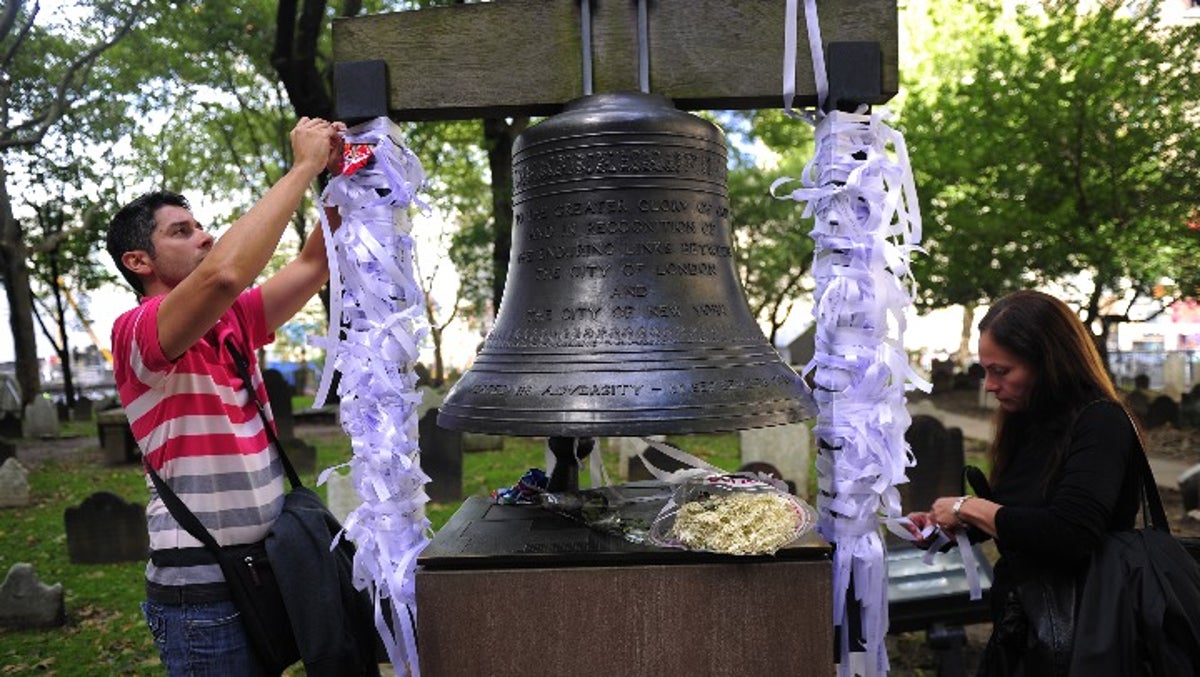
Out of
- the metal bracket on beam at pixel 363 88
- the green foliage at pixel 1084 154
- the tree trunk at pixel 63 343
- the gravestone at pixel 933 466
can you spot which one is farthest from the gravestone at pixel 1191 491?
the tree trunk at pixel 63 343

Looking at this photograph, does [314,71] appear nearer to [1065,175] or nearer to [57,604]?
[57,604]

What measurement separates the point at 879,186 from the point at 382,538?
5.81 ft

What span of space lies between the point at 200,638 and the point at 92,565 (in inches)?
238

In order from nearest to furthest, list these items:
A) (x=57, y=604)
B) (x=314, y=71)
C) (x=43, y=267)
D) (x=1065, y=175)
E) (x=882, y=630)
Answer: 1. (x=882, y=630)
2. (x=57, y=604)
3. (x=314, y=71)
4. (x=1065, y=175)
5. (x=43, y=267)

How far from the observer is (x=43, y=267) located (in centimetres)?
2277

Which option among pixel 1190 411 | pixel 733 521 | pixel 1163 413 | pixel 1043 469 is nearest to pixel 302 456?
pixel 733 521

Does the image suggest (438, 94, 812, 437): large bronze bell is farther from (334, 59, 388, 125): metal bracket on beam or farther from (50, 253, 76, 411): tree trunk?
(50, 253, 76, 411): tree trunk

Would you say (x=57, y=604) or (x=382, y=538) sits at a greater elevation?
(x=382, y=538)

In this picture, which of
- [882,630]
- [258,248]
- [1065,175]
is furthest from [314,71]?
[1065,175]

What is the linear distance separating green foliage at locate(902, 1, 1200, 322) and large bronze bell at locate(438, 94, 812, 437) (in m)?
9.77

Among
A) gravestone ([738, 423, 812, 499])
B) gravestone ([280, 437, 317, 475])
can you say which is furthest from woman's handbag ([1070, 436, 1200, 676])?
gravestone ([280, 437, 317, 475])

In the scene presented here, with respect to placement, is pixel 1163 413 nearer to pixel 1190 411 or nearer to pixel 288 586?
pixel 1190 411

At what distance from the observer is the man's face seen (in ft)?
8.00

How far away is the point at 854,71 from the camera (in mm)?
2539
